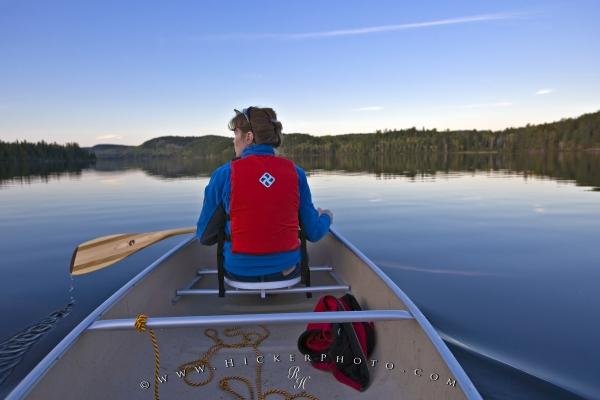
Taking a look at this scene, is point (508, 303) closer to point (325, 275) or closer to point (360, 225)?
point (325, 275)

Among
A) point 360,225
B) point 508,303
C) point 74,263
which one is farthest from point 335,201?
point 74,263

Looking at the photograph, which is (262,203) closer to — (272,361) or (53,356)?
(272,361)

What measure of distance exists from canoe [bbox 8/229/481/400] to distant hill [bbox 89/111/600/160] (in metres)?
72.2

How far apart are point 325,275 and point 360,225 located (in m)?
5.10

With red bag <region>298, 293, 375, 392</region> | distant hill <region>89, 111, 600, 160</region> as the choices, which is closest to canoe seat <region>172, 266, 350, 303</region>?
Result: red bag <region>298, 293, 375, 392</region>

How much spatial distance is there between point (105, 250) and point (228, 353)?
9.38ft

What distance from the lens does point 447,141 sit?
124625 mm

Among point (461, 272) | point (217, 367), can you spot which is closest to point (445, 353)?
point (217, 367)

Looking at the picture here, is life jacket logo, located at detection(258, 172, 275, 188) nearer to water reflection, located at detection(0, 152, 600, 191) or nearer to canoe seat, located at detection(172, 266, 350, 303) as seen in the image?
canoe seat, located at detection(172, 266, 350, 303)

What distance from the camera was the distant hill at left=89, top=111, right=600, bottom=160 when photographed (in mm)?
98062

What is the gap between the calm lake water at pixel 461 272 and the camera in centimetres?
343

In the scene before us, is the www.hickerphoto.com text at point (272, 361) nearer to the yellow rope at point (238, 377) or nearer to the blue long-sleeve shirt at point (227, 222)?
the yellow rope at point (238, 377)

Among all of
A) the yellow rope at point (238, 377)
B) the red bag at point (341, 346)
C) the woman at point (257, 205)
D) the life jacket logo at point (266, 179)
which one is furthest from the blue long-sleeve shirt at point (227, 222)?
the red bag at point (341, 346)

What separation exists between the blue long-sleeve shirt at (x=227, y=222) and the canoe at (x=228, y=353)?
0.52 metres
